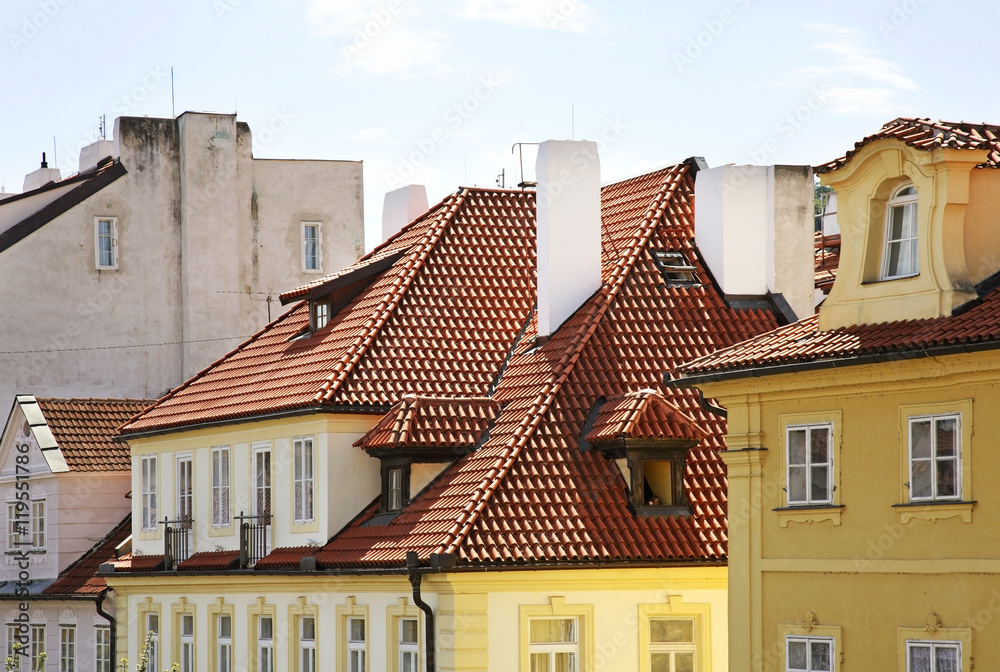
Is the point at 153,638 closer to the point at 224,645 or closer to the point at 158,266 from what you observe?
the point at 224,645

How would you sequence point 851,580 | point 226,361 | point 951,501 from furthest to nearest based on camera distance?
point 226,361 → point 851,580 → point 951,501

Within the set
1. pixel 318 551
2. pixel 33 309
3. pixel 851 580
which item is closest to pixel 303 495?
pixel 318 551

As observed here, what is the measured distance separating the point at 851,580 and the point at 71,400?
2419cm

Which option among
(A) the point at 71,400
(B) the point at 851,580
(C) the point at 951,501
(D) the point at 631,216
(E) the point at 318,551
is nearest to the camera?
(C) the point at 951,501

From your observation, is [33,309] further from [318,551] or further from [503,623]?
[503,623]

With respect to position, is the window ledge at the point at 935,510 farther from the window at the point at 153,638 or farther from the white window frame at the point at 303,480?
the window at the point at 153,638

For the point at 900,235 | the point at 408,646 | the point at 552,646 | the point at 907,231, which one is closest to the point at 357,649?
the point at 408,646

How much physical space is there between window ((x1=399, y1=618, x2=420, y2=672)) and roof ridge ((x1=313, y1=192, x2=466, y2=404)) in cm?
398

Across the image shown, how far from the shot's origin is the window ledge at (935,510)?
2153 centimetres

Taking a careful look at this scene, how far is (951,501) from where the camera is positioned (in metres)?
21.8

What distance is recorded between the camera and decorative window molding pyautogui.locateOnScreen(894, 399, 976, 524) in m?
21.6

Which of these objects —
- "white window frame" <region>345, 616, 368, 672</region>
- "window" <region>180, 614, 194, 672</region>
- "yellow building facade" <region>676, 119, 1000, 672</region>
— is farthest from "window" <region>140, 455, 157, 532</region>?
"yellow building facade" <region>676, 119, 1000, 672</region>

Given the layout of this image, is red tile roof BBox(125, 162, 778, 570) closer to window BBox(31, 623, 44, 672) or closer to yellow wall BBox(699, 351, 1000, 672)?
yellow wall BBox(699, 351, 1000, 672)

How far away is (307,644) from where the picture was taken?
103 feet
